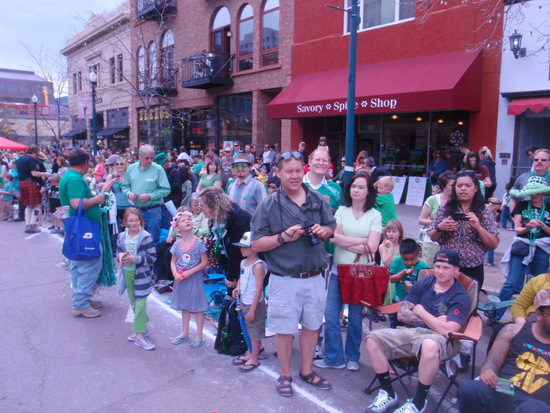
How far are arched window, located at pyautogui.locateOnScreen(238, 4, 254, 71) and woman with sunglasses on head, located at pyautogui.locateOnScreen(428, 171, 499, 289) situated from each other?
611 inches

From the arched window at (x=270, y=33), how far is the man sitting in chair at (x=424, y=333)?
14.8 meters

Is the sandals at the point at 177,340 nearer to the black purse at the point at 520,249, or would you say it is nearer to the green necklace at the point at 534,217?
the black purse at the point at 520,249

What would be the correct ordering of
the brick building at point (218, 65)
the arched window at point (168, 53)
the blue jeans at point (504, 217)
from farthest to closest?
the arched window at point (168, 53) < the brick building at point (218, 65) < the blue jeans at point (504, 217)

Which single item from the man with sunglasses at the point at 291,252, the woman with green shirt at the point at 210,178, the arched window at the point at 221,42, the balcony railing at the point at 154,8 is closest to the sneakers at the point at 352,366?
the man with sunglasses at the point at 291,252

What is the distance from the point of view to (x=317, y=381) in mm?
3848

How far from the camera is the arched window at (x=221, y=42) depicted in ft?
63.1

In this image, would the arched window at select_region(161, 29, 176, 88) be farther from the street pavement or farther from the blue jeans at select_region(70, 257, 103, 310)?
the street pavement

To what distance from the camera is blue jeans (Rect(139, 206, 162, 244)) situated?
22.7ft

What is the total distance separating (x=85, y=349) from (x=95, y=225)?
1.49 m

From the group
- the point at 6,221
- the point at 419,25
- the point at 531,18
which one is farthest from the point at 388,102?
the point at 6,221

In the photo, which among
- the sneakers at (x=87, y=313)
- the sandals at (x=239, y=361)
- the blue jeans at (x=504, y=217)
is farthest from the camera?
the blue jeans at (x=504, y=217)

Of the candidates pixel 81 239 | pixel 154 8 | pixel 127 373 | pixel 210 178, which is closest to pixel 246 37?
pixel 154 8

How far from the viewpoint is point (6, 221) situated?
1262 centimetres

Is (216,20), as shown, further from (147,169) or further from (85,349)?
(85,349)
